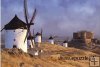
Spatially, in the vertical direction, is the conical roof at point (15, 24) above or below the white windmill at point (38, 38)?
above

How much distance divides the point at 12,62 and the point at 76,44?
6708cm

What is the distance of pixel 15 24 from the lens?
46250 millimetres

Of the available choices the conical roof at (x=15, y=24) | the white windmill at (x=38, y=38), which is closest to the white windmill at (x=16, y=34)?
the conical roof at (x=15, y=24)

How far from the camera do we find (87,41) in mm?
103312

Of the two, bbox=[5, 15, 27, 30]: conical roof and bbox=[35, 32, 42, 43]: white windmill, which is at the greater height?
bbox=[5, 15, 27, 30]: conical roof

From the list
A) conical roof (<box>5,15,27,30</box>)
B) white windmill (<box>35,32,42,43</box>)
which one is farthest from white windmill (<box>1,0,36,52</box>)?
white windmill (<box>35,32,42,43</box>)

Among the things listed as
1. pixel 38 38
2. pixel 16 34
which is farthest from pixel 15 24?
pixel 38 38

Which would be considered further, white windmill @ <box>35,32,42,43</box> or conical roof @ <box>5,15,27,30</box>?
white windmill @ <box>35,32,42,43</box>

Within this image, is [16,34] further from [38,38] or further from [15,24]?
[38,38]

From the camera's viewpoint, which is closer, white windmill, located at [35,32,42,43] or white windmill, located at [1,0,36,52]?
white windmill, located at [1,0,36,52]

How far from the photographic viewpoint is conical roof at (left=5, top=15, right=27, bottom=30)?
46116mm

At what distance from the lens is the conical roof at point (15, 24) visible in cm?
4612

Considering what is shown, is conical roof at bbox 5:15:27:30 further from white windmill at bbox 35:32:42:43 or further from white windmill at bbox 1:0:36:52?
white windmill at bbox 35:32:42:43

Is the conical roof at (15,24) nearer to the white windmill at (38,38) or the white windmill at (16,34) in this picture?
the white windmill at (16,34)
